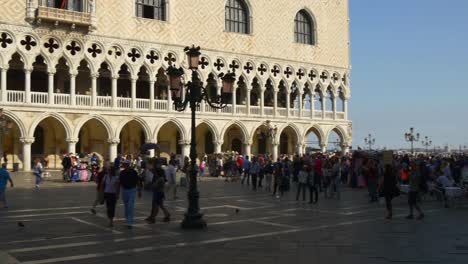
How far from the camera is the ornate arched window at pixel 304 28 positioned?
3725cm

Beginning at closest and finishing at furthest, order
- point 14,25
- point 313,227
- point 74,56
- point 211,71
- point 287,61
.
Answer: point 313,227
point 14,25
point 74,56
point 211,71
point 287,61

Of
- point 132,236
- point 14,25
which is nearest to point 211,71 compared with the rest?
point 14,25

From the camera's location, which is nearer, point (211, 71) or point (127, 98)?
point (127, 98)

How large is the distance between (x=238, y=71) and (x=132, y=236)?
994 inches

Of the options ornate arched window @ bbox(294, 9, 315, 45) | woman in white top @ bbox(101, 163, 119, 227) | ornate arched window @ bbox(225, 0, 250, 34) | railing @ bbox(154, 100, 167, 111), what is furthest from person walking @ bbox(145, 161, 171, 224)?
ornate arched window @ bbox(294, 9, 315, 45)

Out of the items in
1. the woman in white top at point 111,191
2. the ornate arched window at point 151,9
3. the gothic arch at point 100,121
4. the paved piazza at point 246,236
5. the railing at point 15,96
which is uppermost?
the ornate arched window at point 151,9

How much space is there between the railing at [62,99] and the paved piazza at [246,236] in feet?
46.1

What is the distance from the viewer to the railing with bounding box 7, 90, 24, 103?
25312 millimetres

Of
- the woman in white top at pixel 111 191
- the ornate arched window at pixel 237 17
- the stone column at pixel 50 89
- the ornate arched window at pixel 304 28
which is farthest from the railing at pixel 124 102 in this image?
the woman in white top at pixel 111 191

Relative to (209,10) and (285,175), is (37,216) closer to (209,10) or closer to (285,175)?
(285,175)

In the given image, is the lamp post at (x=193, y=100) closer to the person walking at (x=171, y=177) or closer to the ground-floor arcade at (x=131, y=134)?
the person walking at (x=171, y=177)

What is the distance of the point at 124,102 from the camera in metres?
29.0

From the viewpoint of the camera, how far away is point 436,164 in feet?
55.1

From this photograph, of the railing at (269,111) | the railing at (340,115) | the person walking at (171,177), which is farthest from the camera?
the railing at (340,115)
